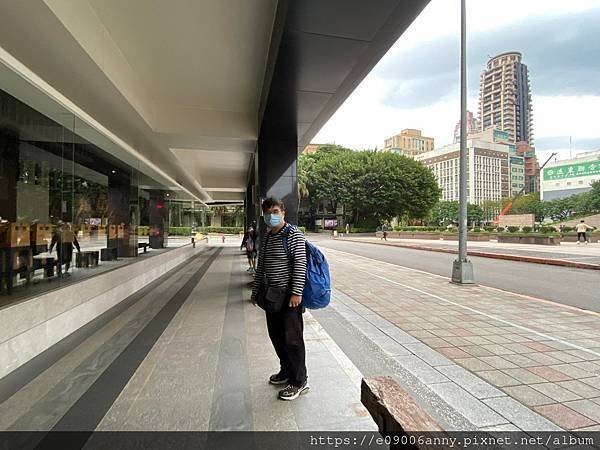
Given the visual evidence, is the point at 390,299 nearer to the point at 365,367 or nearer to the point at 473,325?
the point at 473,325

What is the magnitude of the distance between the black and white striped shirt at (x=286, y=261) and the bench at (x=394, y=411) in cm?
106

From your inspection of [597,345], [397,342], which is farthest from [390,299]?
[597,345]

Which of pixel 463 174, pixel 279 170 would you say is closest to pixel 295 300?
pixel 279 170

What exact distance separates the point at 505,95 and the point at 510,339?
10610cm

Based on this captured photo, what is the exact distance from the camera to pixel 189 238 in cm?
1686

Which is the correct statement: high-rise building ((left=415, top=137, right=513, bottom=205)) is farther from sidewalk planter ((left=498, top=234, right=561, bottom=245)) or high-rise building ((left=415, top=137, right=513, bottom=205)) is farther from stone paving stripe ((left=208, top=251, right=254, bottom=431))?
stone paving stripe ((left=208, top=251, right=254, bottom=431))

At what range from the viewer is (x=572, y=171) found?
209 feet

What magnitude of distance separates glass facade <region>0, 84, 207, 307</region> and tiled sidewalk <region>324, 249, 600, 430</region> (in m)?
5.11

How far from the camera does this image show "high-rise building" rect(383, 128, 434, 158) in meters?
103

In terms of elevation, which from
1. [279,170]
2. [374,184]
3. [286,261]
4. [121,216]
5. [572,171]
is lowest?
[286,261]

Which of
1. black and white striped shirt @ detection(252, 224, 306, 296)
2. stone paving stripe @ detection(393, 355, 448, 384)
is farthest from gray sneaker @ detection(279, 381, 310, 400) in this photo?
stone paving stripe @ detection(393, 355, 448, 384)

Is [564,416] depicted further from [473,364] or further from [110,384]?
[110,384]

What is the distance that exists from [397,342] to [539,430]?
6.23 feet

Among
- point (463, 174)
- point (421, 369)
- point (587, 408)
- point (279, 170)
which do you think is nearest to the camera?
point (587, 408)
